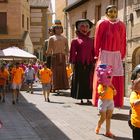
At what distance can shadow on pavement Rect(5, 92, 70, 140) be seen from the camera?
9148 mm

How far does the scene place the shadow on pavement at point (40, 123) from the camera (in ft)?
30.0

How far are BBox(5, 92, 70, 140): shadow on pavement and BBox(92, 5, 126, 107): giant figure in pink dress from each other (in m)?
1.41

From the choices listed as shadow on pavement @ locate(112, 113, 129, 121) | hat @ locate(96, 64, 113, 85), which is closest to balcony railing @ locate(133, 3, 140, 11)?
shadow on pavement @ locate(112, 113, 129, 121)

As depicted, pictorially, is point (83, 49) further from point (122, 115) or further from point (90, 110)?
point (122, 115)

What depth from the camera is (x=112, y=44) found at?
11570 mm

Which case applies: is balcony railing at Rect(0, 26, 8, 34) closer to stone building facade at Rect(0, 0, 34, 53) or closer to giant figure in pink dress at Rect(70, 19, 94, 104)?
stone building facade at Rect(0, 0, 34, 53)

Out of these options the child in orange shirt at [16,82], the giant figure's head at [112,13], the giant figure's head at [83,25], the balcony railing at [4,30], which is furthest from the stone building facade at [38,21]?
the giant figure's head at [112,13]

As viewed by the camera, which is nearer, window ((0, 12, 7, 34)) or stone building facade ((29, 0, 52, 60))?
window ((0, 12, 7, 34))

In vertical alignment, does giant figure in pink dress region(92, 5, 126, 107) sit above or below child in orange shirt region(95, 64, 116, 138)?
above

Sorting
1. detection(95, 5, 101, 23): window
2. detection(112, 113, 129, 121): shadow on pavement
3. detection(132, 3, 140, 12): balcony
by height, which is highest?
detection(95, 5, 101, 23): window

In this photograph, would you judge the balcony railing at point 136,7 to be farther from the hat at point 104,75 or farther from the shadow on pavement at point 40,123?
the hat at point 104,75

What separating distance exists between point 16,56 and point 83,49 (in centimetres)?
862

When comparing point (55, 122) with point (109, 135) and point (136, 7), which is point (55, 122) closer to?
point (109, 135)

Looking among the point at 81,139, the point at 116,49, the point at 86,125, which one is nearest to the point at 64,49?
the point at 116,49
